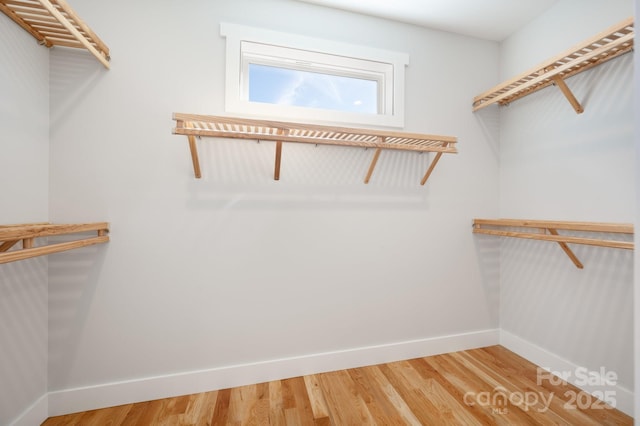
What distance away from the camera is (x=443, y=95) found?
1.88 m

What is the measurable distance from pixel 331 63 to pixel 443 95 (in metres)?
0.83

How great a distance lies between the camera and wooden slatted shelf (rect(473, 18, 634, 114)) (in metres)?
1.16

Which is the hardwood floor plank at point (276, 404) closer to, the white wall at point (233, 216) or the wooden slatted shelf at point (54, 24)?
the white wall at point (233, 216)

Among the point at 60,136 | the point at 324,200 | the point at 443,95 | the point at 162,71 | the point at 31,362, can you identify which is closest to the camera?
the point at 31,362

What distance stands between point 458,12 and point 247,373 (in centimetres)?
257

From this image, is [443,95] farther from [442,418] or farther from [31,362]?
[31,362]

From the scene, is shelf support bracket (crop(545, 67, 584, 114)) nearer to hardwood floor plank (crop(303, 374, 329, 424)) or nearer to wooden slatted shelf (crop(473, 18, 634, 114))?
wooden slatted shelf (crop(473, 18, 634, 114))

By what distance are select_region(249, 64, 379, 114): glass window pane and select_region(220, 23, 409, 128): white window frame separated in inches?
1.5

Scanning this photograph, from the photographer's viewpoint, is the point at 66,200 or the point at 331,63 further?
the point at 331,63

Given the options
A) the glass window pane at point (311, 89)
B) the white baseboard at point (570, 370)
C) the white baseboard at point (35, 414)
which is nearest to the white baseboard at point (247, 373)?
the white baseboard at point (35, 414)

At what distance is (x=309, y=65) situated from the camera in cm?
169

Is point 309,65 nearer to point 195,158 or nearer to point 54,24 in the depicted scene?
point 195,158

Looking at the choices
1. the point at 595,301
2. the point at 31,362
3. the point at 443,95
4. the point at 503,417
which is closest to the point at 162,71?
the point at 31,362

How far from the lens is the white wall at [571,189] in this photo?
4.35ft
